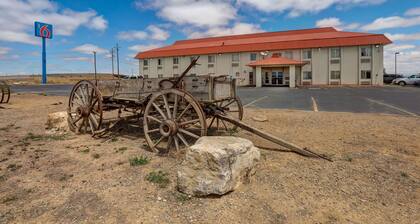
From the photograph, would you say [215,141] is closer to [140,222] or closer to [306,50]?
[140,222]

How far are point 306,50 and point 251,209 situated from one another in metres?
36.6

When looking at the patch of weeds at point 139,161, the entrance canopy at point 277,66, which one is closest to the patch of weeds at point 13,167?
the patch of weeds at point 139,161

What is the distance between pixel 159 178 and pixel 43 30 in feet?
179

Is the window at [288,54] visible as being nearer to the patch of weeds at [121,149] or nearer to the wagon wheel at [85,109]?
the wagon wheel at [85,109]

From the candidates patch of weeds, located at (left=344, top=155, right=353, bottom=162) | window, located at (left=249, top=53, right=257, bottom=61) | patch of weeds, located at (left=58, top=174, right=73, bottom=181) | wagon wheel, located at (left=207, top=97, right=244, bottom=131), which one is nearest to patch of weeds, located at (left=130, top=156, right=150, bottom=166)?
patch of weeds, located at (left=58, top=174, right=73, bottom=181)

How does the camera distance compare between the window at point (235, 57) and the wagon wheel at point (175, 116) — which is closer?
the wagon wheel at point (175, 116)

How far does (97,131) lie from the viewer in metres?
6.84

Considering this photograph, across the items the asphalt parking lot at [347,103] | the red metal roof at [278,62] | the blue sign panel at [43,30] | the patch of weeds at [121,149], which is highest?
the blue sign panel at [43,30]

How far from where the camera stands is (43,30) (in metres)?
48.0

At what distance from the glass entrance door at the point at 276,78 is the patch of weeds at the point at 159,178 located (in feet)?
112

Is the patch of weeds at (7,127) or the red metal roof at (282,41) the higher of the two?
the red metal roof at (282,41)

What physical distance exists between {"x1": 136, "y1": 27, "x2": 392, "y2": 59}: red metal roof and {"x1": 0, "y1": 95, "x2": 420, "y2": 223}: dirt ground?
32313 mm

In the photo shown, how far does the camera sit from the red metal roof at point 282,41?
113 feet

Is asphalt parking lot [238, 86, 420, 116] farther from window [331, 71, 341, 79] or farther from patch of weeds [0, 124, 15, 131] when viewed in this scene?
window [331, 71, 341, 79]
